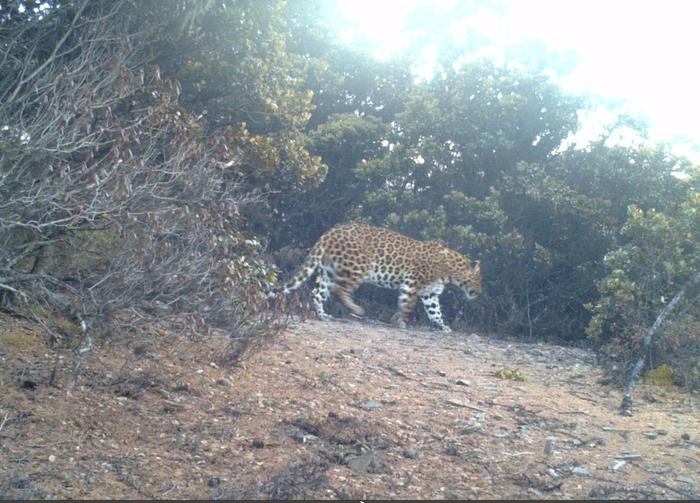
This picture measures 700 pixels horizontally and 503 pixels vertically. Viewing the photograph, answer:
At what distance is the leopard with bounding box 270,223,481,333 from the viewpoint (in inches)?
526

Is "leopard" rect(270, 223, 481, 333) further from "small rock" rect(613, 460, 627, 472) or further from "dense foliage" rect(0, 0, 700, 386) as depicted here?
"small rock" rect(613, 460, 627, 472)

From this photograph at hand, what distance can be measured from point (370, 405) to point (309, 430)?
2.95 ft

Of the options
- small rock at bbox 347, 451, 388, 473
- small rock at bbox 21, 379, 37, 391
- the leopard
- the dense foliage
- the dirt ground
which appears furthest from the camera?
the leopard

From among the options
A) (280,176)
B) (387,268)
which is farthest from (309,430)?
(387,268)

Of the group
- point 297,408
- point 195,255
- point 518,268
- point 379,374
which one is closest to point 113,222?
point 195,255

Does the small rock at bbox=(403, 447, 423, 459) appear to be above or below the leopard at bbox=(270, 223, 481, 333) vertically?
below

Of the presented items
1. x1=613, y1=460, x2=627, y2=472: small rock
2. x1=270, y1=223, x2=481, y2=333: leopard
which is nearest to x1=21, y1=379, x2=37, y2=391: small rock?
x1=613, y1=460, x2=627, y2=472: small rock

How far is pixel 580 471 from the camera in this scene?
17.7 feet

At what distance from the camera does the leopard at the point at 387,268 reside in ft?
43.9

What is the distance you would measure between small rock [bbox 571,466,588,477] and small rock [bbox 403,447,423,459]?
1101 millimetres

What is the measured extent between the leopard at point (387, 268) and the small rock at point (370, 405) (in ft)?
21.2

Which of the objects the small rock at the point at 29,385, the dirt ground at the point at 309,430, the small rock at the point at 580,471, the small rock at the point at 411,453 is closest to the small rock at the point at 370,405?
the dirt ground at the point at 309,430

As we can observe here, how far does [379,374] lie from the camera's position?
25.8 ft

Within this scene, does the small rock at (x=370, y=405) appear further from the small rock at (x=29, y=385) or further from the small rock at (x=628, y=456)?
the small rock at (x=29, y=385)
